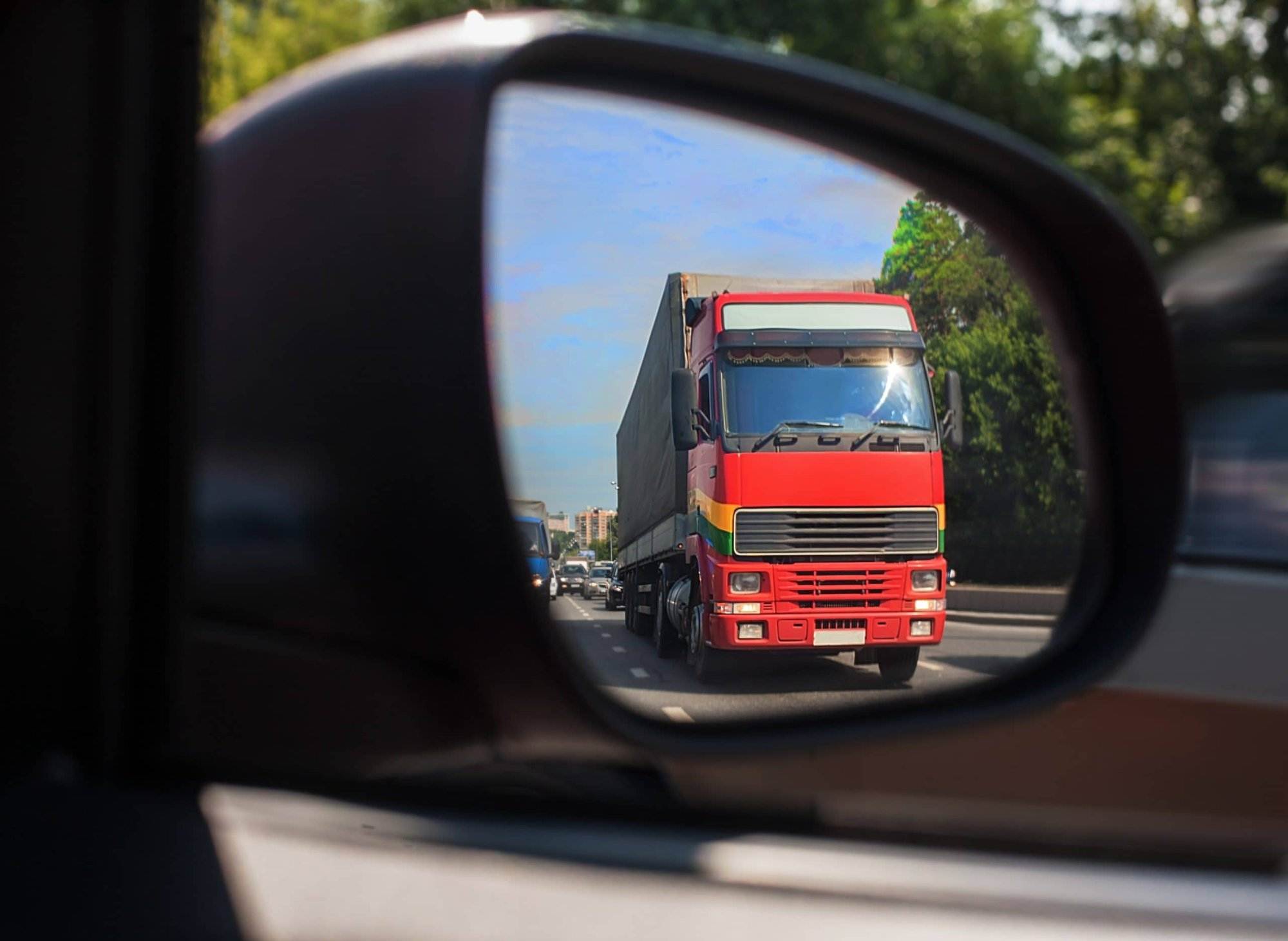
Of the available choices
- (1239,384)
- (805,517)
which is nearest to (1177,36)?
(1239,384)

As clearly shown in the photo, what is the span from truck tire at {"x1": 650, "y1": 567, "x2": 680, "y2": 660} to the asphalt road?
10 millimetres

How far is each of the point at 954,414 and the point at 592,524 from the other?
16.3 inches

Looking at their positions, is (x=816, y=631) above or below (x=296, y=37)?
below

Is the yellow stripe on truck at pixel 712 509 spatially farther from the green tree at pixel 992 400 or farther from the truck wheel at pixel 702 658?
the green tree at pixel 992 400

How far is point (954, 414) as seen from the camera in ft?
5.14

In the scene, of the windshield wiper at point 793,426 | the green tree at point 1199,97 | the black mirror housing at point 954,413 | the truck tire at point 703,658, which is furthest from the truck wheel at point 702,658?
the green tree at point 1199,97

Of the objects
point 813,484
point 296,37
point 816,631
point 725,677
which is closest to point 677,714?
point 725,677

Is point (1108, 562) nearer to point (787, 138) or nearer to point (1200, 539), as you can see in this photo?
point (787, 138)

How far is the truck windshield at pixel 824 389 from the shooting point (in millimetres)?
1530

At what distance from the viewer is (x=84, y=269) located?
1.55m

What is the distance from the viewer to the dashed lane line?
5.12 feet

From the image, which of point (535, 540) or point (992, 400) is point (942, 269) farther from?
point (535, 540)

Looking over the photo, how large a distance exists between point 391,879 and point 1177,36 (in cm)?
2874

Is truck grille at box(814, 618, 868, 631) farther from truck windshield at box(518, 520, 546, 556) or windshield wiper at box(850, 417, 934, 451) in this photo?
truck windshield at box(518, 520, 546, 556)
